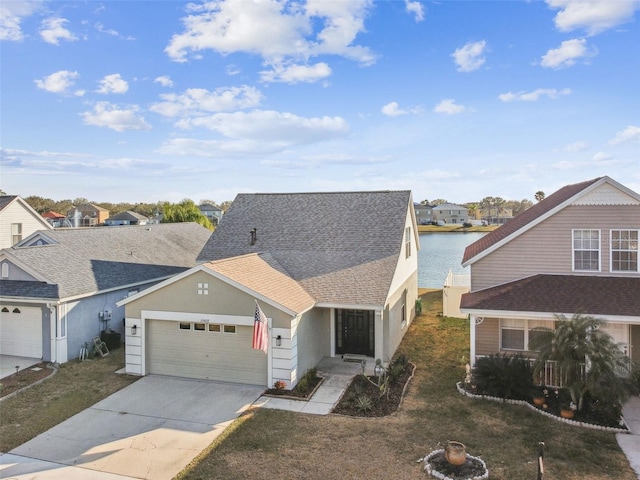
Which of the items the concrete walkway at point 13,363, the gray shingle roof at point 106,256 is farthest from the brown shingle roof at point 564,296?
the concrete walkway at point 13,363

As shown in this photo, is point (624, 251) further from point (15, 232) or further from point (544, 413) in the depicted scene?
point (15, 232)

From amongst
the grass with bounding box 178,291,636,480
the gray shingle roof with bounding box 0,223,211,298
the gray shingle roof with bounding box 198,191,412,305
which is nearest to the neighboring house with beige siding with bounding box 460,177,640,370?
the grass with bounding box 178,291,636,480

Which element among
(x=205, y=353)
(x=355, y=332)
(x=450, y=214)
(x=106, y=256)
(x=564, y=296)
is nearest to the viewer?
(x=564, y=296)

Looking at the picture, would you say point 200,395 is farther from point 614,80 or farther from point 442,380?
point 614,80

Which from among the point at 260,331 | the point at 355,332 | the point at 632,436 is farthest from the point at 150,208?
the point at 632,436

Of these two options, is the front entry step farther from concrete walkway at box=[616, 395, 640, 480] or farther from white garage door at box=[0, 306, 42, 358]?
white garage door at box=[0, 306, 42, 358]

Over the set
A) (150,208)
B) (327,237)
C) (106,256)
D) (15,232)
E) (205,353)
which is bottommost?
(205,353)

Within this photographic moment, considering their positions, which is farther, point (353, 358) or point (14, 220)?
point (14, 220)

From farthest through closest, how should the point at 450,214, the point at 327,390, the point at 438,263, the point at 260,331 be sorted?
the point at 450,214 → the point at 438,263 → the point at 327,390 → the point at 260,331
